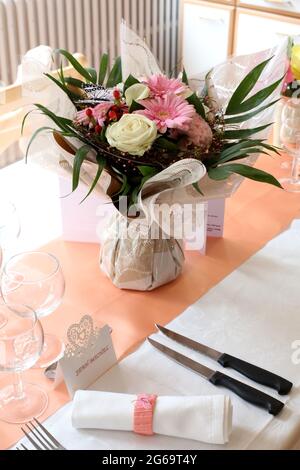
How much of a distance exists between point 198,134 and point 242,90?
166 mm

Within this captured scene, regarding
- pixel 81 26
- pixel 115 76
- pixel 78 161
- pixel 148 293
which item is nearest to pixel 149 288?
pixel 148 293

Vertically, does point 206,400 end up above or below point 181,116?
below

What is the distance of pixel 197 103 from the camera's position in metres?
1.04

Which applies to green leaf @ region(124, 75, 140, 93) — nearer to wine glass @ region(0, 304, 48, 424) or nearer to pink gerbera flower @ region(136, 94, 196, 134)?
pink gerbera flower @ region(136, 94, 196, 134)

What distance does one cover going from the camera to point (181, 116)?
98 centimetres

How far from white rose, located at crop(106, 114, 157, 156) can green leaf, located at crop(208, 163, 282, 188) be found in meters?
0.12

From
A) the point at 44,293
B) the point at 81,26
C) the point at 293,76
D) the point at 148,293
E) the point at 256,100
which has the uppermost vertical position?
the point at 256,100

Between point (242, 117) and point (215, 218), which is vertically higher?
point (242, 117)

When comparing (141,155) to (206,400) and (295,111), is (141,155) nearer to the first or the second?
(206,400)

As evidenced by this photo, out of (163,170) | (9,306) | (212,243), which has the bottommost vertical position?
(212,243)

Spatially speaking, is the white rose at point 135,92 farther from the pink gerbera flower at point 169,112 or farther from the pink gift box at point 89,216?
the pink gift box at point 89,216

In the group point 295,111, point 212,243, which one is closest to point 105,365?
point 212,243

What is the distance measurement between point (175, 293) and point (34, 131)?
15.3 inches

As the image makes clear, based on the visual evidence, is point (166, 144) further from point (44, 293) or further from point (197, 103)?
point (44, 293)
